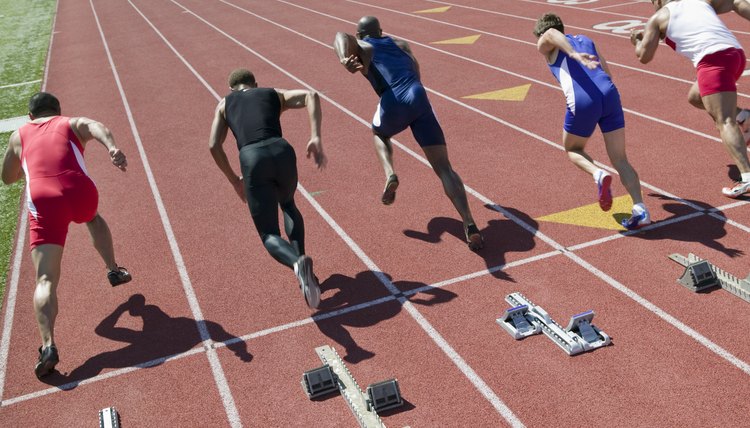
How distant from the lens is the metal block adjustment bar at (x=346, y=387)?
4371 millimetres

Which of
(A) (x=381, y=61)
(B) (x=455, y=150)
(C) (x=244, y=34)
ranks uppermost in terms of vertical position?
(A) (x=381, y=61)

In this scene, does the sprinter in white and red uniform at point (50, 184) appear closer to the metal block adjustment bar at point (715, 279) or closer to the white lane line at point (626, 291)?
the white lane line at point (626, 291)

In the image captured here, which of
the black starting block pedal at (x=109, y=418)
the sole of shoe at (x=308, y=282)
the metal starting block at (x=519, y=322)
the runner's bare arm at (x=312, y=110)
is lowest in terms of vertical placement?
the black starting block pedal at (x=109, y=418)

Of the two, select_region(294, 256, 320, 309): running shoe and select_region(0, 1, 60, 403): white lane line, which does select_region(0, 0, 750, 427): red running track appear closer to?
select_region(0, 1, 60, 403): white lane line

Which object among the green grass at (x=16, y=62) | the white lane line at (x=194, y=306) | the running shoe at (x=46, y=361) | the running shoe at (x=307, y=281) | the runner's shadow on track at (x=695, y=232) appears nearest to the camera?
the white lane line at (x=194, y=306)

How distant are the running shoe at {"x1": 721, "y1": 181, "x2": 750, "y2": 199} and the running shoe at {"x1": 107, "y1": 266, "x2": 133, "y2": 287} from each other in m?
5.42

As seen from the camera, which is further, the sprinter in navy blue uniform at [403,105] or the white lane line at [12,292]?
the sprinter in navy blue uniform at [403,105]

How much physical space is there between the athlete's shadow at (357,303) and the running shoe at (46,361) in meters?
1.85

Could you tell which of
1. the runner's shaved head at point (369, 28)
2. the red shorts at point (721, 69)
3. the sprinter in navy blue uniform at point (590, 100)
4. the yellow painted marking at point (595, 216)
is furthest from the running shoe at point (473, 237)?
the red shorts at point (721, 69)

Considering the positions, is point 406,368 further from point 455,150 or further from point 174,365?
point 455,150

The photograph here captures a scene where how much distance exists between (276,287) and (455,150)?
3.71m

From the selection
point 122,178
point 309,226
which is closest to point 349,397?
point 309,226

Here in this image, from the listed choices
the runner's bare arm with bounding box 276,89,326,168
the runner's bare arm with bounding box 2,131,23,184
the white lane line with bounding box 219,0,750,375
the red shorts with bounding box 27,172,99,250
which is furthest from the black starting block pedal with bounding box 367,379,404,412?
the runner's bare arm with bounding box 2,131,23,184

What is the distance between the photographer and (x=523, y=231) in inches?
267
